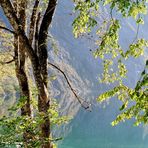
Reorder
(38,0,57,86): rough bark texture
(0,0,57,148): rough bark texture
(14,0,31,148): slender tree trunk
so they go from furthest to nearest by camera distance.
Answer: (14,0,31,148): slender tree trunk < (38,0,57,86): rough bark texture < (0,0,57,148): rough bark texture

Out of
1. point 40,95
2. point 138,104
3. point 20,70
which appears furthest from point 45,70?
point 138,104

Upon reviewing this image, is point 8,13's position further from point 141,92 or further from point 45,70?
point 141,92

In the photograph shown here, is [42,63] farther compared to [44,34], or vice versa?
[42,63]

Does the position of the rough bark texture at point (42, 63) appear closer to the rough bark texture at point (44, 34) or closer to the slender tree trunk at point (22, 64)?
the rough bark texture at point (44, 34)

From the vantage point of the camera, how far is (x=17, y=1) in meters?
13.7

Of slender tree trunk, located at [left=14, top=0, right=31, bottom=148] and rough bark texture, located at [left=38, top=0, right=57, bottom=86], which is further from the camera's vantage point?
slender tree trunk, located at [left=14, top=0, right=31, bottom=148]

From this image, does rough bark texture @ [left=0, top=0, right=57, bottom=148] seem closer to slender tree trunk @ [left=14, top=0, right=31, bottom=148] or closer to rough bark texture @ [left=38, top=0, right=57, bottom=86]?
rough bark texture @ [left=38, top=0, right=57, bottom=86]

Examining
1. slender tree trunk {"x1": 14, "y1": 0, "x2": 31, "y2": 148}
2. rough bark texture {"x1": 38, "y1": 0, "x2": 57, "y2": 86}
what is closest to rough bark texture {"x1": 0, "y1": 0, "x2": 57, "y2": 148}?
rough bark texture {"x1": 38, "y1": 0, "x2": 57, "y2": 86}

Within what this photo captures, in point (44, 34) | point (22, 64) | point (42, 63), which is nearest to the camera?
point (44, 34)

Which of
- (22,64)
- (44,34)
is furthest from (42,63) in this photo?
(22,64)

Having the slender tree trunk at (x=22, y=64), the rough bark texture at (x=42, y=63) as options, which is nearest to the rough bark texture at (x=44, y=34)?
the rough bark texture at (x=42, y=63)

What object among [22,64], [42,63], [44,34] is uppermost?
[44,34]

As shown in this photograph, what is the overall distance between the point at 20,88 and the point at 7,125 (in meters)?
4.91

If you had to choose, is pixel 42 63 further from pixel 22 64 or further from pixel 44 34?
pixel 22 64
